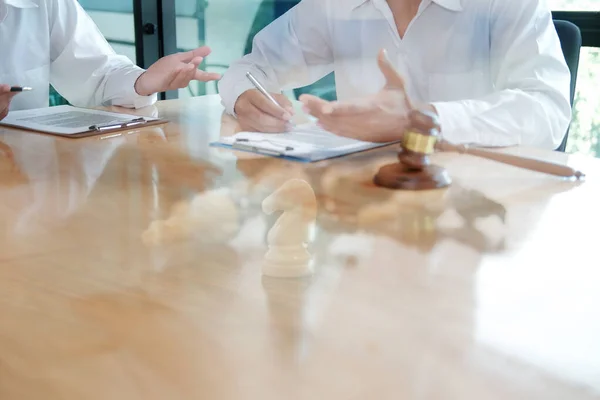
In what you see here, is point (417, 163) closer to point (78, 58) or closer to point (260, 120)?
point (260, 120)

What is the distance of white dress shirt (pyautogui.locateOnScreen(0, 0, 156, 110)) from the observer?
3.91 feet

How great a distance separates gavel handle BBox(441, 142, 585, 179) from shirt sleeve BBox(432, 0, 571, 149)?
18mm

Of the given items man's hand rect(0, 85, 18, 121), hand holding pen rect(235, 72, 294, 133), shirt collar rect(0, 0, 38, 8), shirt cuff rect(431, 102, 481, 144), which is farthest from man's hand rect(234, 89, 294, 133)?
shirt collar rect(0, 0, 38, 8)

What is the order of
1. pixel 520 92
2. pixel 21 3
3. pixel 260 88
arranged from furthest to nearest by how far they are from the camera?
pixel 21 3
pixel 260 88
pixel 520 92

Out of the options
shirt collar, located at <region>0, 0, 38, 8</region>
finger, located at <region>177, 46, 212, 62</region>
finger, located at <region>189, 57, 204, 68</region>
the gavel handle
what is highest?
shirt collar, located at <region>0, 0, 38, 8</region>

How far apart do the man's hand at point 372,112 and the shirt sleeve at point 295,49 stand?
417mm

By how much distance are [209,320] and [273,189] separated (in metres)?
0.28

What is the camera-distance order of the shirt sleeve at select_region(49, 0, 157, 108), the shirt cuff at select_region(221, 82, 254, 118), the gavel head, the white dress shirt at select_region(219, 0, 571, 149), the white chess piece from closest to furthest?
the white chess piece → the gavel head → the white dress shirt at select_region(219, 0, 571, 149) → the shirt cuff at select_region(221, 82, 254, 118) → the shirt sleeve at select_region(49, 0, 157, 108)

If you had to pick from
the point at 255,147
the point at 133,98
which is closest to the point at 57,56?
the point at 133,98

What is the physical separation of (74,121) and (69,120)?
0.01 meters

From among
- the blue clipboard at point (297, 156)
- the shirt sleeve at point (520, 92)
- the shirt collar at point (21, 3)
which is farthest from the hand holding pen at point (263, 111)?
the shirt collar at point (21, 3)

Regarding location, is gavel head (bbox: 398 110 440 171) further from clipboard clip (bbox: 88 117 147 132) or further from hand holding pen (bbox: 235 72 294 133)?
clipboard clip (bbox: 88 117 147 132)

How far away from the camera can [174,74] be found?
1.05 meters

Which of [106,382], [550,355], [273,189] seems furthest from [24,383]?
[273,189]
